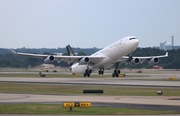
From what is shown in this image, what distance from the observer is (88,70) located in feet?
269

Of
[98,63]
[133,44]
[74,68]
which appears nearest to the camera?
[133,44]

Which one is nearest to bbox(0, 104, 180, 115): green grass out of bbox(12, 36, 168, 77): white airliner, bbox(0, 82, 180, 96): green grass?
bbox(0, 82, 180, 96): green grass

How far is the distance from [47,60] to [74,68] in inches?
486

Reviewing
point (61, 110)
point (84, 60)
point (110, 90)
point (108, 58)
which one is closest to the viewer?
point (61, 110)

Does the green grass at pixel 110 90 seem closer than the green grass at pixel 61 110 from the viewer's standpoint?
No

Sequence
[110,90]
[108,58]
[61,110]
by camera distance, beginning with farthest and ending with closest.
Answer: [108,58]
[110,90]
[61,110]

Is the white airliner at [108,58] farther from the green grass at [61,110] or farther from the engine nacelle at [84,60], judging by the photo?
the green grass at [61,110]

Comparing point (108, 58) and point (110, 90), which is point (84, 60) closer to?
point (108, 58)

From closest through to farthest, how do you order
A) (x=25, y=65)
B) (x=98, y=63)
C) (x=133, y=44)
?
(x=133, y=44)
(x=98, y=63)
(x=25, y=65)

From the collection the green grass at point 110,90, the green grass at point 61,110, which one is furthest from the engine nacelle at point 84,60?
the green grass at point 61,110

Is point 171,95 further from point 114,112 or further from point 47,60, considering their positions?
point 47,60

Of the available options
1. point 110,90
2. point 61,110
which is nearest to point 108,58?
point 110,90

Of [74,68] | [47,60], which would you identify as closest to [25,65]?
[74,68]

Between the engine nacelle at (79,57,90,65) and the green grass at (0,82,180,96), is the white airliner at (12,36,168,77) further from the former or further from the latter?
the green grass at (0,82,180,96)
